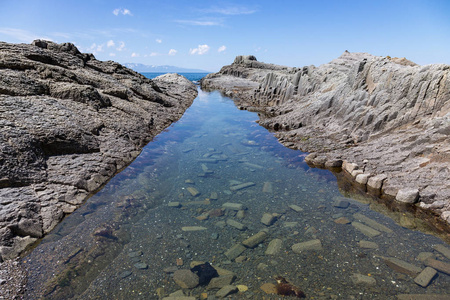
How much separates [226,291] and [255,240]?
103 inches

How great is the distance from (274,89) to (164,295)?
131 ft

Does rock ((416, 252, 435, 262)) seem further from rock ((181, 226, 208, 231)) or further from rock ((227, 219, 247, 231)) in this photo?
rock ((181, 226, 208, 231))

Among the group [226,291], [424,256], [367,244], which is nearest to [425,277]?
[424,256]

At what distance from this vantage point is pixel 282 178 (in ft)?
49.1

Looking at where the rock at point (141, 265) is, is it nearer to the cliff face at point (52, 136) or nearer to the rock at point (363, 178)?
the cliff face at point (52, 136)

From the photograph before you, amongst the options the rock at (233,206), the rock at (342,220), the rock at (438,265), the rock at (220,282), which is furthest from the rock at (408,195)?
Answer: the rock at (220,282)

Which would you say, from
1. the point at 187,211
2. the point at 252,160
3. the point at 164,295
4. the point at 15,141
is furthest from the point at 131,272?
the point at 252,160

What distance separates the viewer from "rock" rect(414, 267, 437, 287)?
24.2ft

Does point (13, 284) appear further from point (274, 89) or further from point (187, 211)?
point (274, 89)

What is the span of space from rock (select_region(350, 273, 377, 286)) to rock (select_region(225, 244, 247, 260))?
363cm

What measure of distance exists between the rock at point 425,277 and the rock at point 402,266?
0.12 m

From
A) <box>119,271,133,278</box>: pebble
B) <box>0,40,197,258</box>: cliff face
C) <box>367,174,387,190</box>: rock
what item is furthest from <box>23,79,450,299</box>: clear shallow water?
<box>367,174,387,190</box>: rock

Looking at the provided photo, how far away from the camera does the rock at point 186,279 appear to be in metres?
7.28

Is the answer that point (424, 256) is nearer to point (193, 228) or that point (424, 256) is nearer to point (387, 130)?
point (193, 228)
